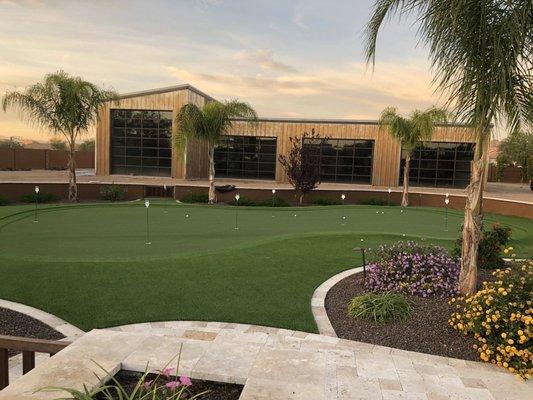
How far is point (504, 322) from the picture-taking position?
494 centimetres

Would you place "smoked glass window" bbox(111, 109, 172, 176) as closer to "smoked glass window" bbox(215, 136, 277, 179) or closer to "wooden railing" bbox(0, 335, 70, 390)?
"smoked glass window" bbox(215, 136, 277, 179)

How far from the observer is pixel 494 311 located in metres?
5.02

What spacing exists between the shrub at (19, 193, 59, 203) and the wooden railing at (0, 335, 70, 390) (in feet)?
56.7

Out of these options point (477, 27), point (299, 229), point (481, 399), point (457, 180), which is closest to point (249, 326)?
point (481, 399)

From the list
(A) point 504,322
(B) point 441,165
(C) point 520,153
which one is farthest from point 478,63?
(C) point 520,153

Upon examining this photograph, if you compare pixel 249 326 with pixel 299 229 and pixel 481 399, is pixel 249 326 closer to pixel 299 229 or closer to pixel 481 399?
pixel 481 399

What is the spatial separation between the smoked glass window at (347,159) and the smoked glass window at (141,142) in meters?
10.8

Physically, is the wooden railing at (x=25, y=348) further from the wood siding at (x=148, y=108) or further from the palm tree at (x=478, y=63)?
the wood siding at (x=148, y=108)

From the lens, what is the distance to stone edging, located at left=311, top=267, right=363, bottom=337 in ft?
19.2

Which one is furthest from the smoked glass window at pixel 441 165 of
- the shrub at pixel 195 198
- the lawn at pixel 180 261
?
the shrub at pixel 195 198

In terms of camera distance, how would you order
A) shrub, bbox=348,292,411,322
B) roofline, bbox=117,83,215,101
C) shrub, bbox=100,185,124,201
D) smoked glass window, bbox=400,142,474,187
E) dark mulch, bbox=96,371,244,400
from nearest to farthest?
dark mulch, bbox=96,371,244,400, shrub, bbox=348,292,411,322, shrub, bbox=100,185,124,201, roofline, bbox=117,83,215,101, smoked glass window, bbox=400,142,474,187

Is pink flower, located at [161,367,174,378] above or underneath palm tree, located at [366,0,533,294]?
underneath

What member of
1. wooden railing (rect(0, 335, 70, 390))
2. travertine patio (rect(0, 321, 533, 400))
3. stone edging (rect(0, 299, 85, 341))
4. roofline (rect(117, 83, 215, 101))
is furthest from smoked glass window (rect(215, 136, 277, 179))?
wooden railing (rect(0, 335, 70, 390))

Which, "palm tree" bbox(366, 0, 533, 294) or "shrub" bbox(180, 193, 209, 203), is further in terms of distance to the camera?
"shrub" bbox(180, 193, 209, 203)
